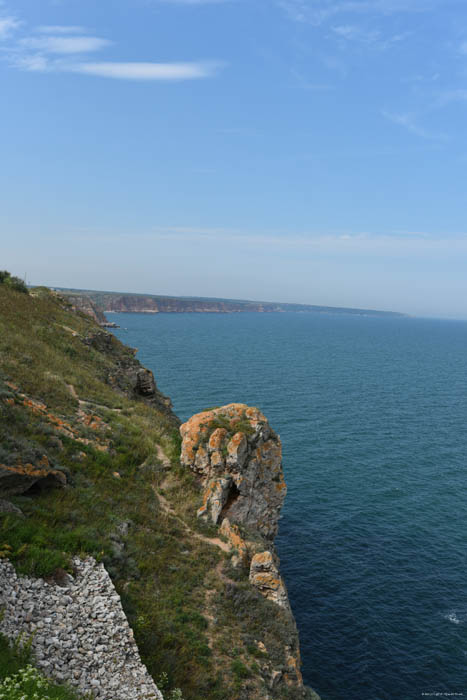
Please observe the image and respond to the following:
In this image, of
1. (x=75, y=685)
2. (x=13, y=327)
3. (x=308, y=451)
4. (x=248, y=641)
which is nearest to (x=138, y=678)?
(x=75, y=685)

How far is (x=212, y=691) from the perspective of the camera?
1375cm

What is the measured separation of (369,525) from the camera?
4041 centimetres

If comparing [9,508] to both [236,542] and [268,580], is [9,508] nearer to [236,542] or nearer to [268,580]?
[236,542]

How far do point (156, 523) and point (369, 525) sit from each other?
2803 centimetres

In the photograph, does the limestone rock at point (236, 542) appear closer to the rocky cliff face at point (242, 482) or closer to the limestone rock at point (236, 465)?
the rocky cliff face at point (242, 482)

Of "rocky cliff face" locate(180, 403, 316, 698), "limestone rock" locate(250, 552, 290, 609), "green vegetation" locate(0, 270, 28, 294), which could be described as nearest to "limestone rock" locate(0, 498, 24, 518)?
"rocky cliff face" locate(180, 403, 316, 698)

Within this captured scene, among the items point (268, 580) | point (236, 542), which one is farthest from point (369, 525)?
point (268, 580)

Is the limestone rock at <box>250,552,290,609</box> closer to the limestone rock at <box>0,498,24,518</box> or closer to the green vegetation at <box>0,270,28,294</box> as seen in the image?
the limestone rock at <box>0,498,24,518</box>

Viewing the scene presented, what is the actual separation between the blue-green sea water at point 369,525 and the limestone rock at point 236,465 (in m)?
9.26

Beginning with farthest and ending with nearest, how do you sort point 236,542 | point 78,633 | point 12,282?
1. point 12,282
2. point 236,542
3. point 78,633

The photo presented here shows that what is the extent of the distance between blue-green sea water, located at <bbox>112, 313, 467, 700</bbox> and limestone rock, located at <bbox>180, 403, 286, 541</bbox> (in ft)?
→ 30.4

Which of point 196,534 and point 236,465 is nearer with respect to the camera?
point 196,534

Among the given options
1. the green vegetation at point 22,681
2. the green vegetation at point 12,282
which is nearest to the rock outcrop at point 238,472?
the green vegetation at point 22,681

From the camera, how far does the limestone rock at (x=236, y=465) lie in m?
24.0
